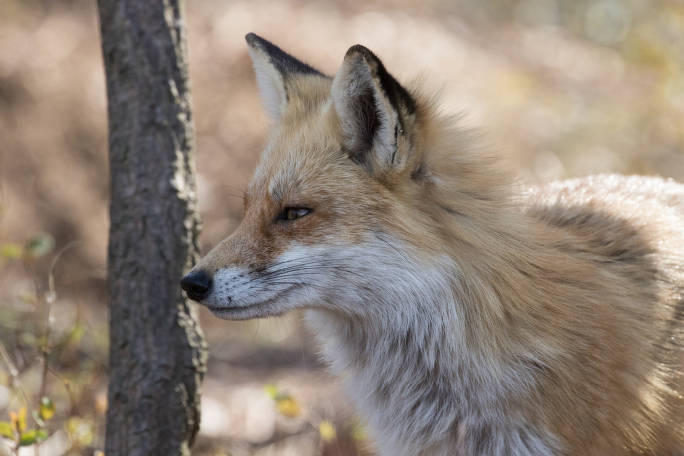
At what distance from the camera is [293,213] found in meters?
2.92

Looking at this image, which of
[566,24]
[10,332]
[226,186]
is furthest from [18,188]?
[566,24]

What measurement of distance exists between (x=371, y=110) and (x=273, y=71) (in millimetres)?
792

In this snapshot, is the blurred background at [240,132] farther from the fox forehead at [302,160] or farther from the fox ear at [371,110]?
the fox ear at [371,110]

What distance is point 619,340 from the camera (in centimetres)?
289

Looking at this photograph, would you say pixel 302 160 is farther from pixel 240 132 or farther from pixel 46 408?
pixel 240 132

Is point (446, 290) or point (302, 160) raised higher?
point (302, 160)

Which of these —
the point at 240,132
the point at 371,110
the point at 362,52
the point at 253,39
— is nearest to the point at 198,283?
the point at 371,110

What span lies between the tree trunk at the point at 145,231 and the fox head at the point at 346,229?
2.07 feet

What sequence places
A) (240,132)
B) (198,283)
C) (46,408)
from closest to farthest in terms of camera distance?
(198,283)
(46,408)
(240,132)

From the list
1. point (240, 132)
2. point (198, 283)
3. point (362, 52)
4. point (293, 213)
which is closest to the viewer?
point (362, 52)

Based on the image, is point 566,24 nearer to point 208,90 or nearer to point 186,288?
point 208,90

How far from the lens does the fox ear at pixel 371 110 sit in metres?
2.62

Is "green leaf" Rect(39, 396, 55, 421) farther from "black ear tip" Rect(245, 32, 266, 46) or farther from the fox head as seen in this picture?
"black ear tip" Rect(245, 32, 266, 46)

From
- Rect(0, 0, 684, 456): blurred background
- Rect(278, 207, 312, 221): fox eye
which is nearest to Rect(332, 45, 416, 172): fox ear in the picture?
Rect(278, 207, 312, 221): fox eye
